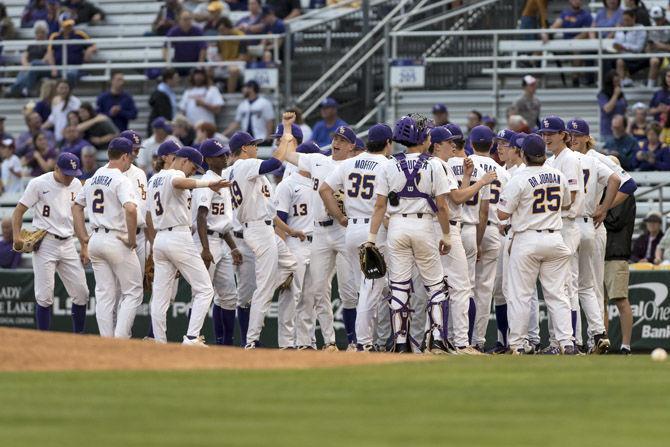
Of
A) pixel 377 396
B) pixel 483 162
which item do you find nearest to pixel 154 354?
pixel 377 396

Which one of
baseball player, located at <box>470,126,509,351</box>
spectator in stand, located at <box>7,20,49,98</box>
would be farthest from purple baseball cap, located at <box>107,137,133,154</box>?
spectator in stand, located at <box>7,20,49,98</box>

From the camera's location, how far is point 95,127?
24.4m

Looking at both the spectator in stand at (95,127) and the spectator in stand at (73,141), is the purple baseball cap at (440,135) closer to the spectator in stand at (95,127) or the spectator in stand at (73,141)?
the spectator in stand at (73,141)

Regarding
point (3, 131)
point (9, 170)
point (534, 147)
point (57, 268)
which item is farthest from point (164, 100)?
point (534, 147)

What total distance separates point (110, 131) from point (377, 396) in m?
15.7

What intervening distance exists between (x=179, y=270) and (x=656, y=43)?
993cm

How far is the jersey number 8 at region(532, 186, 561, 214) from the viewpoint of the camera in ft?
46.6

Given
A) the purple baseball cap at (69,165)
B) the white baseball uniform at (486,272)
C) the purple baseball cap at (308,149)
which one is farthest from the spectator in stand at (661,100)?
the purple baseball cap at (69,165)

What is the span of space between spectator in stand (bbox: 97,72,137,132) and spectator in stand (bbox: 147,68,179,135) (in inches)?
13.9

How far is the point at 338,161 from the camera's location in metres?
15.8

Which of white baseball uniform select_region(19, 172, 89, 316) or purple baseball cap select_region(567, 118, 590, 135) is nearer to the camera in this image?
purple baseball cap select_region(567, 118, 590, 135)

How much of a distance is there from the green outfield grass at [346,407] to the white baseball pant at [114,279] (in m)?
4.76

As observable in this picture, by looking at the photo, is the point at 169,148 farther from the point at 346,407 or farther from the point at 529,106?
the point at 529,106

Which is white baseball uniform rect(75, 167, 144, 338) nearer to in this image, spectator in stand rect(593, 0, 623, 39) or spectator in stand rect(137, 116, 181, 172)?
spectator in stand rect(137, 116, 181, 172)
